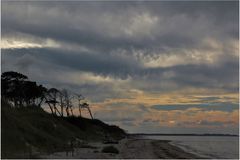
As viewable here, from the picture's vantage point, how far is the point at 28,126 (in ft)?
158

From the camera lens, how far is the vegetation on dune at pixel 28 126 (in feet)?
126

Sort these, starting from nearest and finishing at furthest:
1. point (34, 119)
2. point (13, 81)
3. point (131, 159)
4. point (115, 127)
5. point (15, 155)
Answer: point (15, 155), point (131, 159), point (34, 119), point (13, 81), point (115, 127)

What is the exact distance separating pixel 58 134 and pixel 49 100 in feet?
159

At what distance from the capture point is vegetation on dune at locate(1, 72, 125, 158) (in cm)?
3838

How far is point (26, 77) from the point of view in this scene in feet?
321

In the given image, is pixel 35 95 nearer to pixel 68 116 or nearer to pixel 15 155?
pixel 68 116

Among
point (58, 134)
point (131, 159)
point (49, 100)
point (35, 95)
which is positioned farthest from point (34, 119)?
point (49, 100)

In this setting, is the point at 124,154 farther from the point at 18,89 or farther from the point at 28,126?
the point at 18,89

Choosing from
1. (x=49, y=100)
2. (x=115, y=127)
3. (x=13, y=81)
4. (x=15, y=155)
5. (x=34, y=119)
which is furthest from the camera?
(x=115, y=127)

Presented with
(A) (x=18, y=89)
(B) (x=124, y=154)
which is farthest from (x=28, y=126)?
(A) (x=18, y=89)

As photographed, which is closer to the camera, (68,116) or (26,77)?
(26,77)

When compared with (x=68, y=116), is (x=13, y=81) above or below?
above

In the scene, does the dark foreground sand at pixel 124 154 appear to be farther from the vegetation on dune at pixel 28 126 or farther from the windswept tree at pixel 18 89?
the windswept tree at pixel 18 89

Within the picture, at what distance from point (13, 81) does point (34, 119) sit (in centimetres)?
3469
